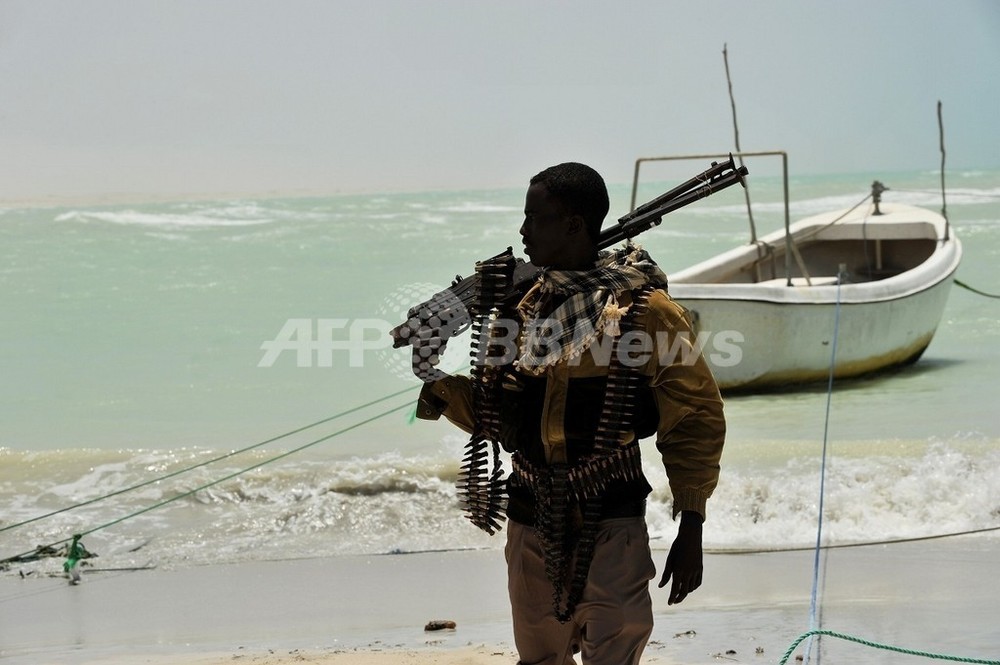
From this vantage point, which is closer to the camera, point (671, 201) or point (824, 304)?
point (671, 201)

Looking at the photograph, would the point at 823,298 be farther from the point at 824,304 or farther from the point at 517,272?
the point at 517,272

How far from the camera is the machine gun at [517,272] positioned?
9.17ft

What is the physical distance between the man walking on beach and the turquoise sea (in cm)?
91

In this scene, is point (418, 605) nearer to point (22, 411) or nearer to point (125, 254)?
point (22, 411)

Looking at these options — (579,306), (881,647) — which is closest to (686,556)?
(579,306)

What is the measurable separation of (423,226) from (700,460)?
39.2 meters

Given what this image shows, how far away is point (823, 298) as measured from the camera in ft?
35.9

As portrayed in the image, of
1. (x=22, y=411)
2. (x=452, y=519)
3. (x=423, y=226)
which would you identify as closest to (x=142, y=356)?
(x=22, y=411)

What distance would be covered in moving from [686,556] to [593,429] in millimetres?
327

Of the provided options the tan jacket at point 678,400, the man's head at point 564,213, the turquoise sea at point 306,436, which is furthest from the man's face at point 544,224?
the turquoise sea at point 306,436

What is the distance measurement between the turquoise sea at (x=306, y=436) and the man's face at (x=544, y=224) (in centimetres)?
89

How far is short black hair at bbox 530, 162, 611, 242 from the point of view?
106 inches

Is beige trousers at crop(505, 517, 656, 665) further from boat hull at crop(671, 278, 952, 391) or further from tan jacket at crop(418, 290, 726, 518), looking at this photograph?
boat hull at crop(671, 278, 952, 391)

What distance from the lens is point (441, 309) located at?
9.36 feet
